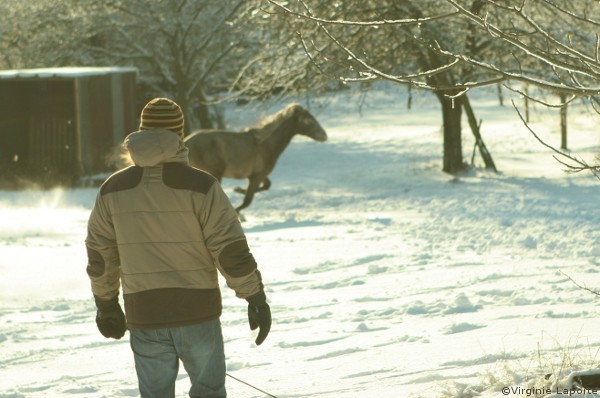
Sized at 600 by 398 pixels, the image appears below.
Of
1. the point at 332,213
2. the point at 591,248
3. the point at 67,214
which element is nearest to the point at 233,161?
the point at 332,213

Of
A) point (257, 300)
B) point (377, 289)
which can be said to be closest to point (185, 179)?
point (257, 300)

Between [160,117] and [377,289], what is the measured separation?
232 inches

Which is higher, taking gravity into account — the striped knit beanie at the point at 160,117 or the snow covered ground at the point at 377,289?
the striped knit beanie at the point at 160,117

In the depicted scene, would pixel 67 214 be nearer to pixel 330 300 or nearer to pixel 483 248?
pixel 483 248

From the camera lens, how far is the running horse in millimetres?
16906

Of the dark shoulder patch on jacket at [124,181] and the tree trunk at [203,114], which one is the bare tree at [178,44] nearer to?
the tree trunk at [203,114]

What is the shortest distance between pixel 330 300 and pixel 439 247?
12.1 ft

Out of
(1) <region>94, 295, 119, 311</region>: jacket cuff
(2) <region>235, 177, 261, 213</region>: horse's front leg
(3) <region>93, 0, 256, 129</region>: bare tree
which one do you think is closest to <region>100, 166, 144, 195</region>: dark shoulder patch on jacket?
(1) <region>94, 295, 119, 311</region>: jacket cuff

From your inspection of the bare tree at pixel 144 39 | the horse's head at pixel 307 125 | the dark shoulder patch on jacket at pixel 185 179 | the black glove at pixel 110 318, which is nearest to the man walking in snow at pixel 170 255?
the dark shoulder patch on jacket at pixel 185 179

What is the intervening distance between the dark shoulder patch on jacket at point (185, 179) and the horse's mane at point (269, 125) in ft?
42.0

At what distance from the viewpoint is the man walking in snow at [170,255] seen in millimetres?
4516

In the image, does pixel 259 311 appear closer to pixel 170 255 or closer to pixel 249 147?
pixel 170 255

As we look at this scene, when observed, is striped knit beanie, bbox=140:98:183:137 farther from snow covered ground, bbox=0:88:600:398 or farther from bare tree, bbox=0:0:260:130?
bare tree, bbox=0:0:260:130

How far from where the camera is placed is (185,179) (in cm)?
452
